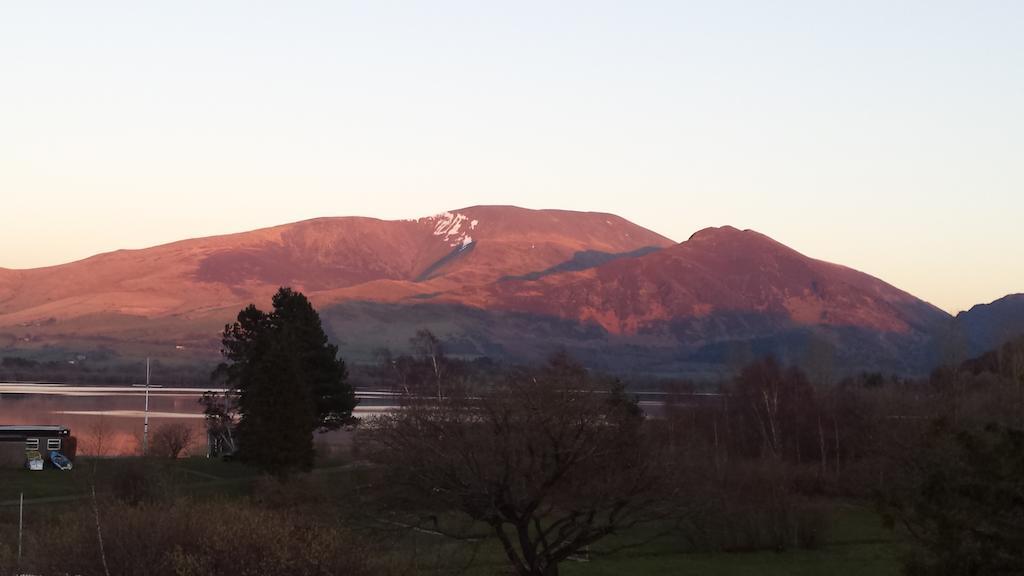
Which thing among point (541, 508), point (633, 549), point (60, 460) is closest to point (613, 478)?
point (541, 508)

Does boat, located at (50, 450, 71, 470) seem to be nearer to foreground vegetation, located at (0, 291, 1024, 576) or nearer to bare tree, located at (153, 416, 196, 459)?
bare tree, located at (153, 416, 196, 459)

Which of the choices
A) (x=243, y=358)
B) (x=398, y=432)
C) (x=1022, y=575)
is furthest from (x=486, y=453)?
(x=243, y=358)

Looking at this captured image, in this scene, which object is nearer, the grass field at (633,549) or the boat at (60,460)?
the grass field at (633,549)

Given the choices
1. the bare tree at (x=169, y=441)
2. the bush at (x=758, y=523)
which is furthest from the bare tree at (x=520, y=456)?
the bare tree at (x=169, y=441)

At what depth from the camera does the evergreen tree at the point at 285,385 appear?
191ft

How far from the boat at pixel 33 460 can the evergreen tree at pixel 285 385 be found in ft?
34.5

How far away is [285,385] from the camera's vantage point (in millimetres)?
58750

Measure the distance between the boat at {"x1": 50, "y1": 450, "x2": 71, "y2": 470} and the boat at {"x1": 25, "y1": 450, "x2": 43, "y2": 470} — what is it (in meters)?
0.64

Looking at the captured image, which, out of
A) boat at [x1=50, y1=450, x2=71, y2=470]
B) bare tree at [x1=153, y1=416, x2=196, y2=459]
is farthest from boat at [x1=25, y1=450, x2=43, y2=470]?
bare tree at [x1=153, y1=416, x2=196, y2=459]

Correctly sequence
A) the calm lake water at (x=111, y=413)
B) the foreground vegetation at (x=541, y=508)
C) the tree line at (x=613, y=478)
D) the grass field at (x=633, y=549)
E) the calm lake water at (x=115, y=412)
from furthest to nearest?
the calm lake water at (x=115, y=412), the calm lake water at (x=111, y=413), the grass field at (x=633, y=549), the foreground vegetation at (x=541, y=508), the tree line at (x=613, y=478)

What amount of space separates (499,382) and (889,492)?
9.71 metres

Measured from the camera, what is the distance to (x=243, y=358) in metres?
71.9

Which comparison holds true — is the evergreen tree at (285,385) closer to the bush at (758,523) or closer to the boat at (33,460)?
the boat at (33,460)

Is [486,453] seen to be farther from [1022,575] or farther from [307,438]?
[307,438]
